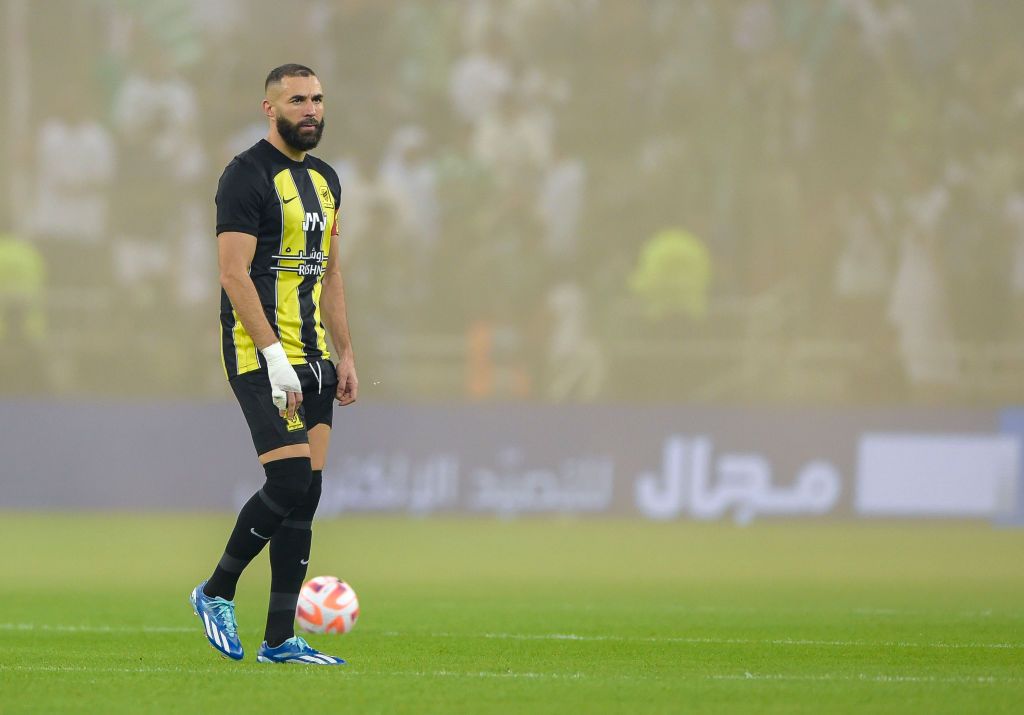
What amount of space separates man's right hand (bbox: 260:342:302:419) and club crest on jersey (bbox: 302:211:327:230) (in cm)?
51

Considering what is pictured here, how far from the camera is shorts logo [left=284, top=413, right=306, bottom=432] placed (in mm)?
6012

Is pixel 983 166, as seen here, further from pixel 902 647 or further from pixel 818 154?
pixel 902 647

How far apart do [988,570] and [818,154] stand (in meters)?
10.4

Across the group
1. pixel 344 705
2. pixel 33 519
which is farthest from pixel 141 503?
pixel 344 705

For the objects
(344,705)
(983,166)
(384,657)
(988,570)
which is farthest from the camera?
(983,166)

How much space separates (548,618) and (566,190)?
47.3 feet

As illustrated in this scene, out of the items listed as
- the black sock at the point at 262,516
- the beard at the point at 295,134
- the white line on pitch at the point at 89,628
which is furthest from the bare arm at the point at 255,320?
the white line on pitch at the point at 89,628

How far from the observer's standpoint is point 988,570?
1323 centimetres

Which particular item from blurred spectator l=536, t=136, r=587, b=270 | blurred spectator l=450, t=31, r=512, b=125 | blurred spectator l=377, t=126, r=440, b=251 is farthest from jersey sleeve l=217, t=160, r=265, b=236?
blurred spectator l=450, t=31, r=512, b=125

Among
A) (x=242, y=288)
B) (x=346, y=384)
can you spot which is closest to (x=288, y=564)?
(x=346, y=384)

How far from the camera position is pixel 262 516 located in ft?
20.0

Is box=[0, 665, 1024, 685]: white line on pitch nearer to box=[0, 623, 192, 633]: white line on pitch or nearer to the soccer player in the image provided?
the soccer player

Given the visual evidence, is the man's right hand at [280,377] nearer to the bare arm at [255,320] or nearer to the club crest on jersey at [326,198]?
the bare arm at [255,320]

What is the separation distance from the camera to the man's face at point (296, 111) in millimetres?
6098
